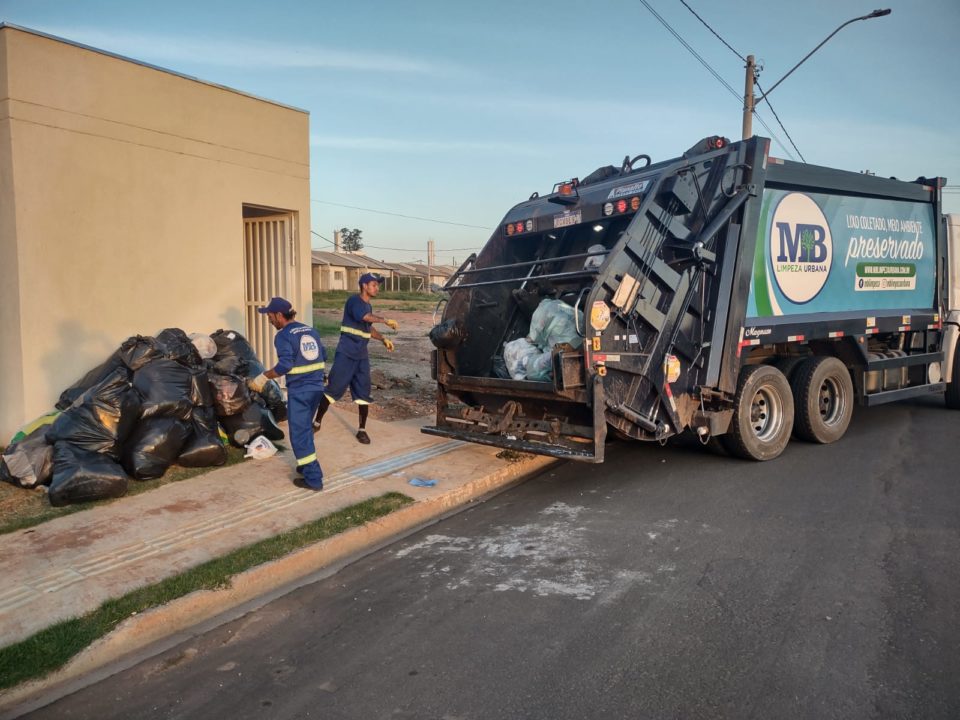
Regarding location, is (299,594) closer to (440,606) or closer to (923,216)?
(440,606)

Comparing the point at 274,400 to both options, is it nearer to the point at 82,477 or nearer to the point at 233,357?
the point at 233,357

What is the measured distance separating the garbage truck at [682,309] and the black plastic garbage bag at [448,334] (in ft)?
0.06

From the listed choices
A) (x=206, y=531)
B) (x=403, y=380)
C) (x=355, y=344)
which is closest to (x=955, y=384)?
(x=403, y=380)

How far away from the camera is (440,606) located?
13.0 feet

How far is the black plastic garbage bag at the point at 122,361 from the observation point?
6176 mm

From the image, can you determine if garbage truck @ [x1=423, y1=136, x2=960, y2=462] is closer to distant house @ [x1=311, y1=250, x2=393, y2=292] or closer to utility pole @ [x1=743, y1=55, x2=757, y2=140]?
utility pole @ [x1=743, y1=55, x2=757, y2=140]

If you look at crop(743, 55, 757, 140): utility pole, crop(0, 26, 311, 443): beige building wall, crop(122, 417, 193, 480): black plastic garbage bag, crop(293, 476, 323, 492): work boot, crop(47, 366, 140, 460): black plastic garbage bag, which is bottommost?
crop(293, 476, 323, 492): work boot

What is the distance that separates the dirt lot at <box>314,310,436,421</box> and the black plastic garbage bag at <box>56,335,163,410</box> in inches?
115

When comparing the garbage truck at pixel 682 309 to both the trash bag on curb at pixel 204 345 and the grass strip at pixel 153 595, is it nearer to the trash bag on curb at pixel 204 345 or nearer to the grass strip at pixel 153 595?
the grass strip at pixel 153 595

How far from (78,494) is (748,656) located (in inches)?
177

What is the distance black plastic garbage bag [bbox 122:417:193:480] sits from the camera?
5.67 metres

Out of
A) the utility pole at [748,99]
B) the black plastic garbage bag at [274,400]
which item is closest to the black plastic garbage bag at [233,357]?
the black plastic garbage bag at [274,400]

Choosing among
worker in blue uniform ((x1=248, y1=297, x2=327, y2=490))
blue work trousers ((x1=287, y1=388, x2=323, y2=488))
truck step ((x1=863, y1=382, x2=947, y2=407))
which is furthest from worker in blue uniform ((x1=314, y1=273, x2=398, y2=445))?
truck step ((x1=863, y1=382, x2=947, y2=407))

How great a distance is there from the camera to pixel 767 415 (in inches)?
282
